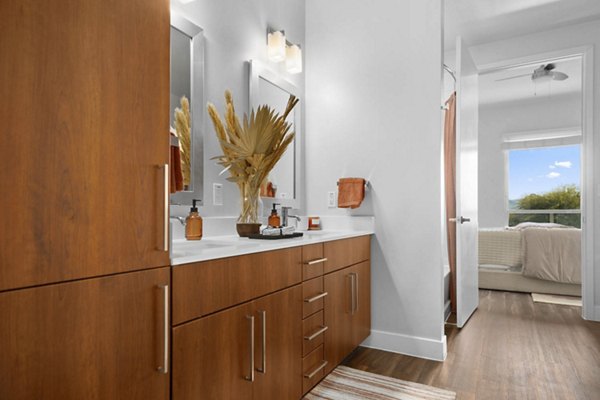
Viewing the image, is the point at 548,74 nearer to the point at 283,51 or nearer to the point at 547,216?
the point at 547,216

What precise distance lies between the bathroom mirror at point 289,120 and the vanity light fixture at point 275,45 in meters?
0.10

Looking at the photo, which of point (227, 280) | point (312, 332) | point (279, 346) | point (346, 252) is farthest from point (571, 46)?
point (227, 280)

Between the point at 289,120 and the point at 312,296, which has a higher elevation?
the point at 289,120

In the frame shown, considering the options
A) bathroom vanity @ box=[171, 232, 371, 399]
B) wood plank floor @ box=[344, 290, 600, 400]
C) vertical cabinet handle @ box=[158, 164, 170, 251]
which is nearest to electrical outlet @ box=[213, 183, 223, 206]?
bathroom vanity @ box=[171, 232, 371, 399]

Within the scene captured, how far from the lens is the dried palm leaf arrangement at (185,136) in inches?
74.7

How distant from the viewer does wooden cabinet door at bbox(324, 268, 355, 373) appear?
2.08 m

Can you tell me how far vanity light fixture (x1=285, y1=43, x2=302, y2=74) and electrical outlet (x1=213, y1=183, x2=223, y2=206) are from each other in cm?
114

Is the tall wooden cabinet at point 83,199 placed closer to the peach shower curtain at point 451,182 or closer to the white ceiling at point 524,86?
the peach shower curtain at point 451,182

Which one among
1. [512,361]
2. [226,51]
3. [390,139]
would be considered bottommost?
[512,361]

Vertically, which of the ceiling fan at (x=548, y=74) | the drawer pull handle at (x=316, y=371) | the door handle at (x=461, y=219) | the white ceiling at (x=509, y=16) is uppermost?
the white ceiling at (x=509, y=16)

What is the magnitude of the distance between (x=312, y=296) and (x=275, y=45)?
5.57 feet

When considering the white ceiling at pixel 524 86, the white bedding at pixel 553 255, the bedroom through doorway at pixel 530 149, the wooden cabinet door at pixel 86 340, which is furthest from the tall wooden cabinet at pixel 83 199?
the bedroom through doorway at pixel 530 149

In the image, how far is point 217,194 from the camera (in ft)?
7.04

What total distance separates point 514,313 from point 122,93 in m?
3.82
